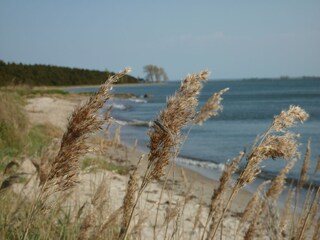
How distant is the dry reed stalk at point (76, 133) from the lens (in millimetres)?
1485

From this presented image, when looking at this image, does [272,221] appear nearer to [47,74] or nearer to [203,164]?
[203,164]

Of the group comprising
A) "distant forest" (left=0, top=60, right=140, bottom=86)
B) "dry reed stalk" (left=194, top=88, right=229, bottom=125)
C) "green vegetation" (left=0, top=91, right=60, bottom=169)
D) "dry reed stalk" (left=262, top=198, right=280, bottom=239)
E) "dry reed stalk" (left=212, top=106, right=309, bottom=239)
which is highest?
"distant forest" (left=0, top=60, right=140, bottom=86)

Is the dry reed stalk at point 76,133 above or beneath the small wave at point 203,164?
above

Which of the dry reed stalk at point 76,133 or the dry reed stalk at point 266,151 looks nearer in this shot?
the dry reed stalk at point 76,133

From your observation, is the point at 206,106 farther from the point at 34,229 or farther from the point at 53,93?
the point at 53,93

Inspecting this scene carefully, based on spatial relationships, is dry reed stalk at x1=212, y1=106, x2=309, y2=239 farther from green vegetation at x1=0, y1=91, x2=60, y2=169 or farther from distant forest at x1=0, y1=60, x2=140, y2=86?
distant forest at x1=0, y1=60, x2=140, y2=86

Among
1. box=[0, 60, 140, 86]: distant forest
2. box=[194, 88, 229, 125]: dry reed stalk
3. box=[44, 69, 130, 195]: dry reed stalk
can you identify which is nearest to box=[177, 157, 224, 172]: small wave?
box=[194, 88, 229, 125]: dry reed stalk

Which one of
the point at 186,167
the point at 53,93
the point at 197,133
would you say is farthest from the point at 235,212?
the point at 53,93

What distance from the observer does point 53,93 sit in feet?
193

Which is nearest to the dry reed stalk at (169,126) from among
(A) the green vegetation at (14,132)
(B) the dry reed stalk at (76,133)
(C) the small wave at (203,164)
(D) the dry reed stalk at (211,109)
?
(B) the dry reed stalk at (76,133)

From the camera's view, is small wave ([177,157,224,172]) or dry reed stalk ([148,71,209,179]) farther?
small wave ([177,157,224,172])

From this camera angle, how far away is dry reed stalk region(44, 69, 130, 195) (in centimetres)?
149

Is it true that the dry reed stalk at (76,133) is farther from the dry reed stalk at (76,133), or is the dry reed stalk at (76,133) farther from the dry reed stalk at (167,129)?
the dry reed stalk at (167,129)

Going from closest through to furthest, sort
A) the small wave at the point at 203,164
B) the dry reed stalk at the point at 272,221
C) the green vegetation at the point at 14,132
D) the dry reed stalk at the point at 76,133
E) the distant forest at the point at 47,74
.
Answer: the dry reed stalk at the point at 76,133 < the dry reed stalk at the point at 272,221 < the green vegetation at the point at 14,132 < the small wave at the point at 203,164 < the distant forest at the point at 47,74
